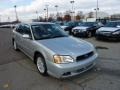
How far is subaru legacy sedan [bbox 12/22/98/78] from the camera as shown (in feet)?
14.0

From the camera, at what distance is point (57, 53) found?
434 cm

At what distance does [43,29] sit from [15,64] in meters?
1.83

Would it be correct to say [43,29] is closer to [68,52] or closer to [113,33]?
[68,52]

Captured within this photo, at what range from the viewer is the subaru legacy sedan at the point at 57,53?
4.25 metres

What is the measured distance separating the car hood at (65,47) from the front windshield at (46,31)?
0.36 m

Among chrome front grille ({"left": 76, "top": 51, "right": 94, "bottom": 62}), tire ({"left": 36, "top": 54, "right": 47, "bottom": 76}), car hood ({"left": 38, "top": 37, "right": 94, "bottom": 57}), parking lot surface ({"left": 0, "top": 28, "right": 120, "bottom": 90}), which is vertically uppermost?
car hood ({"left": 38, "top": 37, "right": 94, "bottom": 57})

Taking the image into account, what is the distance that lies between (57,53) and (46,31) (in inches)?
68.8

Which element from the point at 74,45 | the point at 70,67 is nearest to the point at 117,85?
the point at 70,67

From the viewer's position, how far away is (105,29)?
12.2 meters

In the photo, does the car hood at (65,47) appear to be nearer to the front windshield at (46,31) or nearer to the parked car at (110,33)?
the front windshield at (46,31)

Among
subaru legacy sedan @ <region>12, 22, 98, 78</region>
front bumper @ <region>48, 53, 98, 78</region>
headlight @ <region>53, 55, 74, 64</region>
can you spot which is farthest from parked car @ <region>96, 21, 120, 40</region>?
headlight @ <region>53, 55, 74, 64</region>

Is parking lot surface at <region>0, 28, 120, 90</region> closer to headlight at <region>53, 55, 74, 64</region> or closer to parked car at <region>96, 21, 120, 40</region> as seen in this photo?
headlight at <region>53, 55, 74, 64</region>

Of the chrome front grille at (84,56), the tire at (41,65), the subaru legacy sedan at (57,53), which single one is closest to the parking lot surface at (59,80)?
the tire at (41,65)

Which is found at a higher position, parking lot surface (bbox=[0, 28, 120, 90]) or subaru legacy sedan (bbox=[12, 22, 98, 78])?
subaru legacy sedan (bbox=[12, 22, 98, 78])
